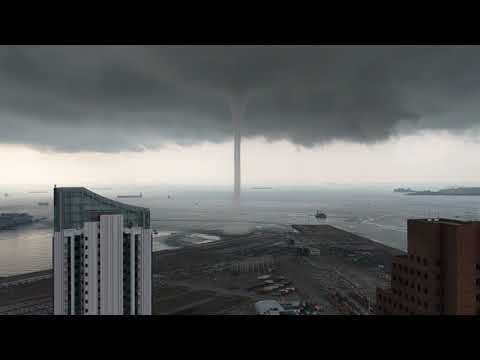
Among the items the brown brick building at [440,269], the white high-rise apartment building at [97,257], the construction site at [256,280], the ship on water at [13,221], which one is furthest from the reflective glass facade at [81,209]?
the ship on water at [13,221]

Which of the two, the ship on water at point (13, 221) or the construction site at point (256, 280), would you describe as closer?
the construction site at point (256, 280)

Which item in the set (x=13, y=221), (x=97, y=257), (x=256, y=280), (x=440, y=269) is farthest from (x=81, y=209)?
(x=13, y=221)

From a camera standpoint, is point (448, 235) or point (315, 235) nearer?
point (448, 235)

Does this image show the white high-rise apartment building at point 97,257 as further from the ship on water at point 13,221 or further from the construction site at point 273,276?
the ship on water at point 13,221

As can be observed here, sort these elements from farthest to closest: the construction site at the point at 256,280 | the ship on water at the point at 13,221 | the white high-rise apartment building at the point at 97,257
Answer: the ship on water at the point at 13,221, the construction site at the point at 256,280, the white high-rise apartment building at the point at 97,257

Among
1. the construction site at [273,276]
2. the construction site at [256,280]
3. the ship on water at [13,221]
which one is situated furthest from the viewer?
the ship on water at [13,221]
